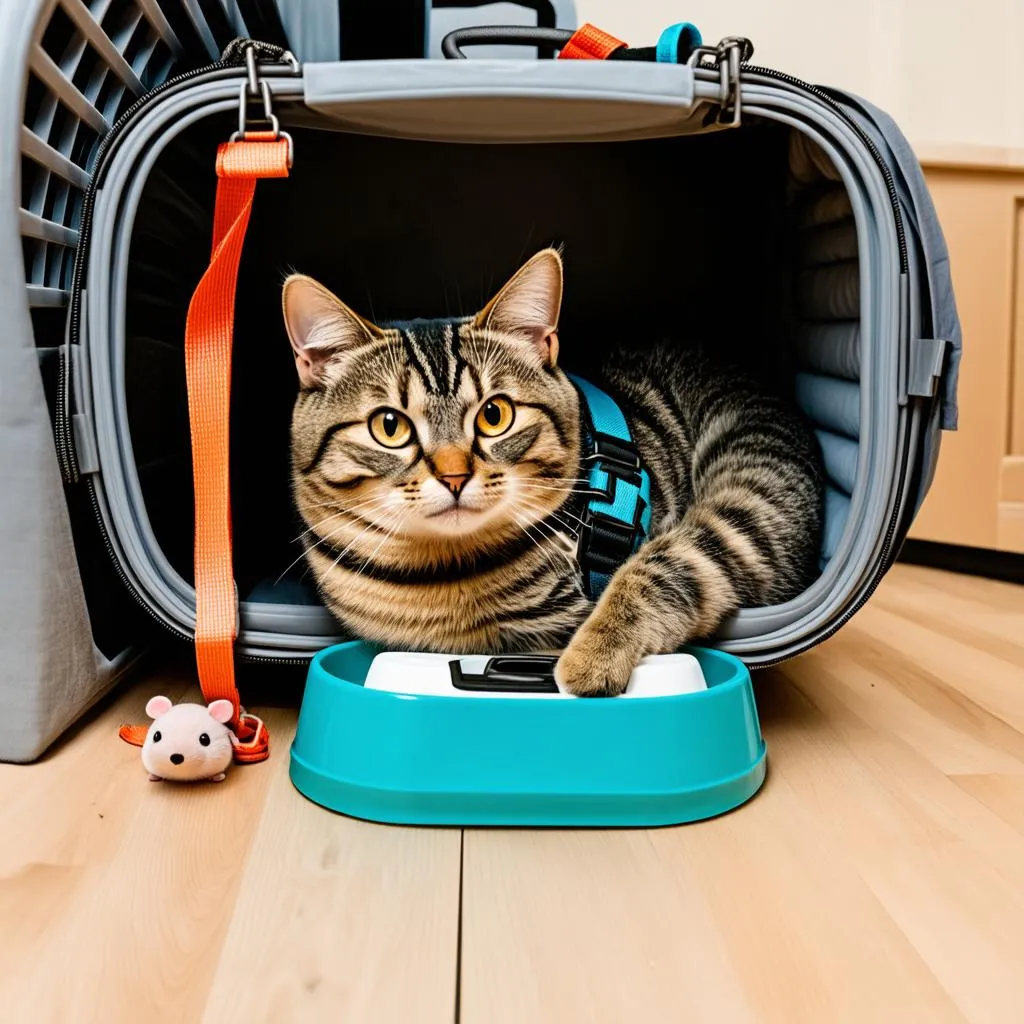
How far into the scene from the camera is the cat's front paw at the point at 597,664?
0.96 metres

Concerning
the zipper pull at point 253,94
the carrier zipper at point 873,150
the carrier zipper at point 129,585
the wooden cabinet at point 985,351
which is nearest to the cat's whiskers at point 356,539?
the carrier zipper at point 129,585

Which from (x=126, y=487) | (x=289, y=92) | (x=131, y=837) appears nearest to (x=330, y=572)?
(x=126, y=487)

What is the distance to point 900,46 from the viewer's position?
2225 millimetres

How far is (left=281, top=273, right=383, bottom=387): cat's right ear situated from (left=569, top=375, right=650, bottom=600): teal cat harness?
30cm

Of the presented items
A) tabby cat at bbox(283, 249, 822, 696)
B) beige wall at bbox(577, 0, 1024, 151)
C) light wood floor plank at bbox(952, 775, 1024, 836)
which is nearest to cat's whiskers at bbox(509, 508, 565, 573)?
tabby cat at bbox(283, 249, 822, 696)

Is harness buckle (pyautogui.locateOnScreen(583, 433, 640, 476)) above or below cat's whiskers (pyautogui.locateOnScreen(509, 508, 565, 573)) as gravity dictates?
above

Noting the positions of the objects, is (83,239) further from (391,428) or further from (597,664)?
(597,664)

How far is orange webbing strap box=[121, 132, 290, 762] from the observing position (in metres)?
1.07

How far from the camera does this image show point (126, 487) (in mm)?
1079

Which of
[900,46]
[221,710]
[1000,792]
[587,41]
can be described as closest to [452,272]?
[587,41]

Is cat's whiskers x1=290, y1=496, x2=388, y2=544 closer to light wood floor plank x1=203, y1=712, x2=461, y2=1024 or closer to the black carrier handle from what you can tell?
light wood floor plank x1=203, y1=712, x2=461, y2=1024

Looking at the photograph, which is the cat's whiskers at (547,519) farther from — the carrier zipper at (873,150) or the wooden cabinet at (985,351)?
the wooden cabinet at (985,351)

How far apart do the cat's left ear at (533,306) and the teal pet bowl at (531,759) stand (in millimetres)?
458

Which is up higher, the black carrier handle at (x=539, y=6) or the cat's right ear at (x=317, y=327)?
the black carrier handle at (x=539, y=6)
